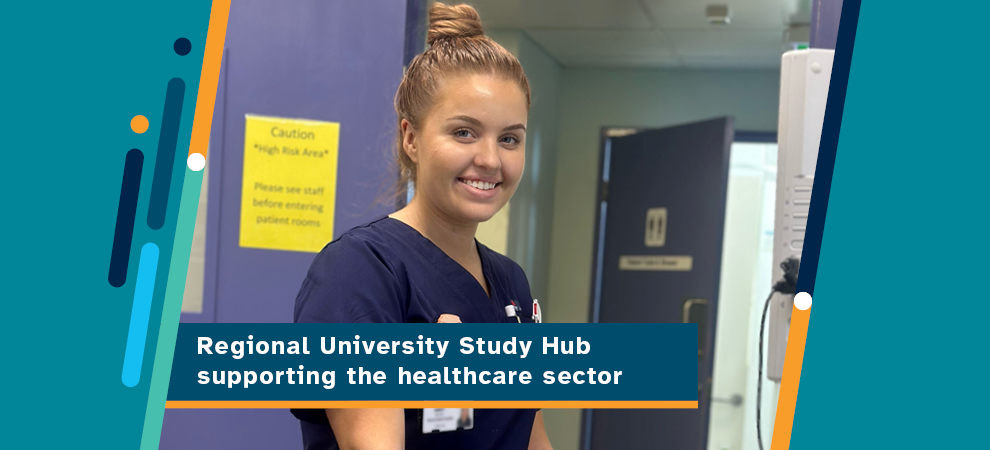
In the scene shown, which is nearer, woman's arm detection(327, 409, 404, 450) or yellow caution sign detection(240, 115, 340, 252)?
woman's arm detection(327, 409, 404, 450)

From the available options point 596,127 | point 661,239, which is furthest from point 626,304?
point 596,127

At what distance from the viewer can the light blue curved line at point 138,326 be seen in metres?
1.06

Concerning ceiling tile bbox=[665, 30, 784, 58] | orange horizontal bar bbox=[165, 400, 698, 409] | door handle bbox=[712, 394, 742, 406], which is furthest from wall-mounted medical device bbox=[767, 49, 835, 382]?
door handle bbox=[712, 394, 742, 406]

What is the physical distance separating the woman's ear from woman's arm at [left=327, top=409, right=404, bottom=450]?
1.19ft

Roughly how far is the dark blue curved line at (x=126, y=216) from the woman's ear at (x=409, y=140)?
0.40 meters

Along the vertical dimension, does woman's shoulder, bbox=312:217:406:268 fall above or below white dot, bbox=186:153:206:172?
below

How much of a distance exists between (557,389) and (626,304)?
8.80ft

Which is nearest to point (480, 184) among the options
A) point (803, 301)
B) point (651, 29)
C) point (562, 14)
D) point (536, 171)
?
point (803, 301)

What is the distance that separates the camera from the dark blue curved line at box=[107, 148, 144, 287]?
45.5 inches

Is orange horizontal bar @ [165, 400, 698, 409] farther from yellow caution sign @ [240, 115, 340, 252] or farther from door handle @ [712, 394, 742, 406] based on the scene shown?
door handle @ [712, 394, 742, 406]

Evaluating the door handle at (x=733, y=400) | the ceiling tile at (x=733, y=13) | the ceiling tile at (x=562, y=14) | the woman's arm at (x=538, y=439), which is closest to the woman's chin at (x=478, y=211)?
the woman's arm at (x=538, y=439)

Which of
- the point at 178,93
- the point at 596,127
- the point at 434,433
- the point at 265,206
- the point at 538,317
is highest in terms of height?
the point at 596,127

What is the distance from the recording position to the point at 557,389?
1.00 m

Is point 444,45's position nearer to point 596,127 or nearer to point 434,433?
point 434,433
